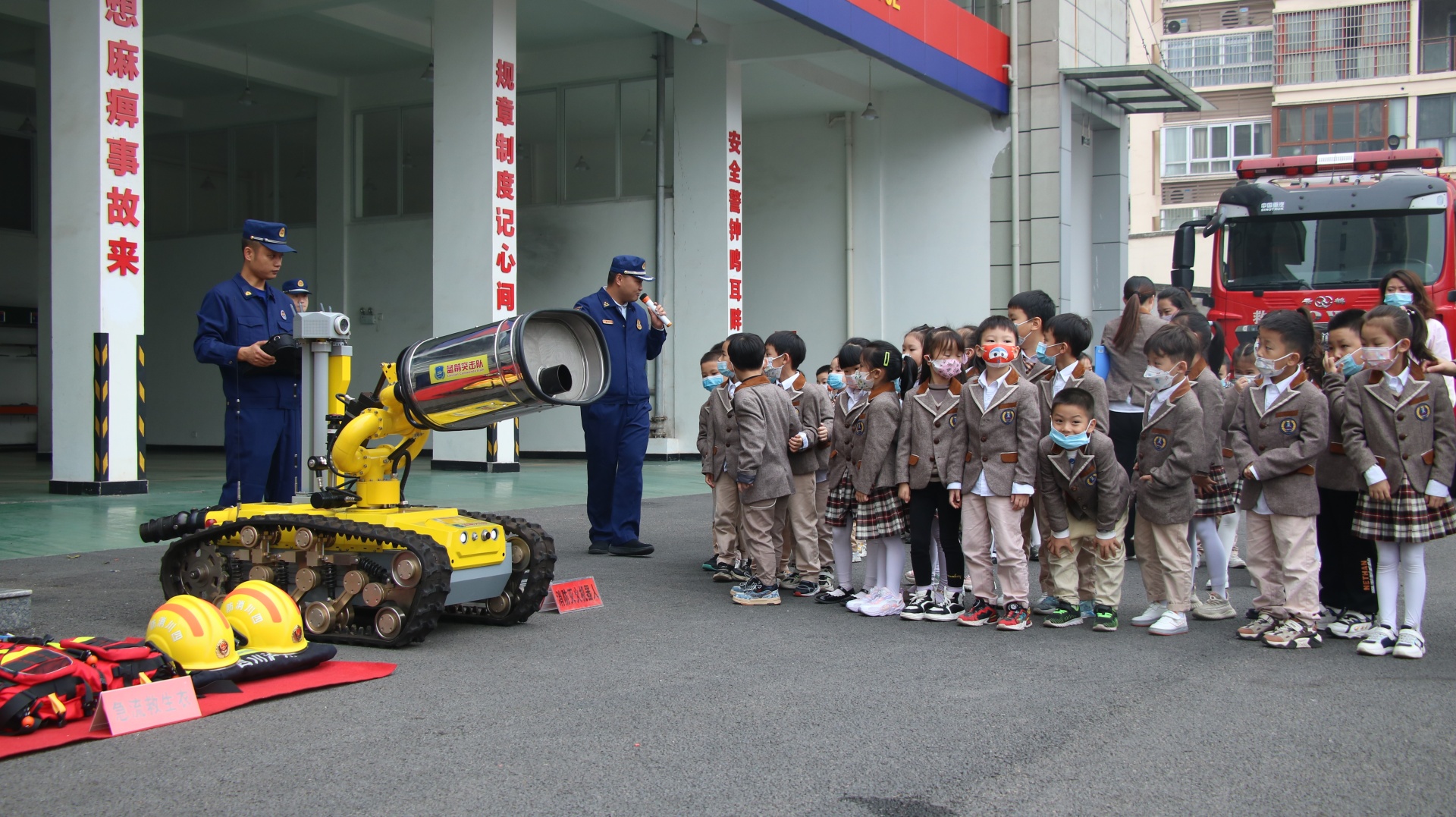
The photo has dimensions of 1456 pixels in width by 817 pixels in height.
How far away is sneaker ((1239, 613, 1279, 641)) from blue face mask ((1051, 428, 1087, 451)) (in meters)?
1.18

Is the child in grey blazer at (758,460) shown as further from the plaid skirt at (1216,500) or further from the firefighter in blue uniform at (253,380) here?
the firefighter in blue uniform at (253,380)

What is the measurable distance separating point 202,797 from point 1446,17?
41896 mm

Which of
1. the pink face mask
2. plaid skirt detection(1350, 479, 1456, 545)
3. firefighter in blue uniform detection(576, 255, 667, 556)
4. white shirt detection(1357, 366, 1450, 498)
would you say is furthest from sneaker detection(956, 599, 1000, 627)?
firefighter in blue uniform detection(576, 255, 667, 556)

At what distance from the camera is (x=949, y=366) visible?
602cm

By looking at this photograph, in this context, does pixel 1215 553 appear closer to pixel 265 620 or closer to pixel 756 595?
pixel 756 595

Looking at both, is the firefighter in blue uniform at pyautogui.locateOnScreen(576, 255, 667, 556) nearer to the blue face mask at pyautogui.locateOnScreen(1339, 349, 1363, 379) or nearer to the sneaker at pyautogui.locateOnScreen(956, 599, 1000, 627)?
the sneaker at pyautogui.locateOnScreen(956, 599, 1000, 627)

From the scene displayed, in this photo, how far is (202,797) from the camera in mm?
3160

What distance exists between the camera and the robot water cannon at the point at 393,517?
16.6 feet

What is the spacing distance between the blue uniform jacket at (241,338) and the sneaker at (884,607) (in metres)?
3.33

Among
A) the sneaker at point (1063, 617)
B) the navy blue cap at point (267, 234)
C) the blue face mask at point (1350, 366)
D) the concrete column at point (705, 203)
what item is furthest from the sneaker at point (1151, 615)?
the concrete column at point (705, 203)

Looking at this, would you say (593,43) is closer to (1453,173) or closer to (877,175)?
(877,175)

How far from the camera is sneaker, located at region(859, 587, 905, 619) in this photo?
616 cm

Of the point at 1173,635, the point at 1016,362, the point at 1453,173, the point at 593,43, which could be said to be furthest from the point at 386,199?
the point at 1453,173

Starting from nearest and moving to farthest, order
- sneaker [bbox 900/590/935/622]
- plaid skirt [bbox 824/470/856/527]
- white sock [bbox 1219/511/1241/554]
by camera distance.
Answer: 1. sneaker [bbox 900/590/935/622]
2. plaid skirt [bbox 824/470/856/527]
3. white sock [bbox 1219/511/1241/554]
